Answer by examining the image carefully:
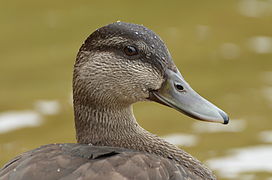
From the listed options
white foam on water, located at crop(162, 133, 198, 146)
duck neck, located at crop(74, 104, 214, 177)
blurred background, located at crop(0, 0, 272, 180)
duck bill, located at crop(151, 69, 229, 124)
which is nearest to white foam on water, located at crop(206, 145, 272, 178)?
blurred background, located at crop(0, 0, 272, 180)

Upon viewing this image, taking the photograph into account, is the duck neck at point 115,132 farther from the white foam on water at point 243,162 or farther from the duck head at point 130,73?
the white foam on water at point 243,162

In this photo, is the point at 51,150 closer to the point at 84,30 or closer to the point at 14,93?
the point at 14,93

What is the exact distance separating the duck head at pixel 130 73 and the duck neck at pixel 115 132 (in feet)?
0.19

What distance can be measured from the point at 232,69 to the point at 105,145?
3302 millimetres

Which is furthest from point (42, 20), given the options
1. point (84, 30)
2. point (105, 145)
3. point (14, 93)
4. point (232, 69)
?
point (105, 145)

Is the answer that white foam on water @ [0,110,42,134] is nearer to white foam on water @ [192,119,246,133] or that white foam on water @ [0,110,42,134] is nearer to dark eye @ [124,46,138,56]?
white foam on water @ [192,119,246,133]

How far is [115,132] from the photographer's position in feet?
16.1

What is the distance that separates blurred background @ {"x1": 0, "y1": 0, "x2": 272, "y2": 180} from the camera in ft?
22.1

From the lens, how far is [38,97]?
24.6 ft

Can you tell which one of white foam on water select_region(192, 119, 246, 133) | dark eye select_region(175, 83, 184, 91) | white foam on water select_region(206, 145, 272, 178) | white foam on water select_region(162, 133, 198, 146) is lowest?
dark eye select_region(175, 83, 184, 91)

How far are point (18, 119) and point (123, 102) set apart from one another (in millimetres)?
2431

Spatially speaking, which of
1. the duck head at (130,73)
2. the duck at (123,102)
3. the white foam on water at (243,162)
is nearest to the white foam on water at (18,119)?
the white foam on water at (243,162)

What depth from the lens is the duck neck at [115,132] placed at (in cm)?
489

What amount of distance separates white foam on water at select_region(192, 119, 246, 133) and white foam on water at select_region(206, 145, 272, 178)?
37 centimetres
